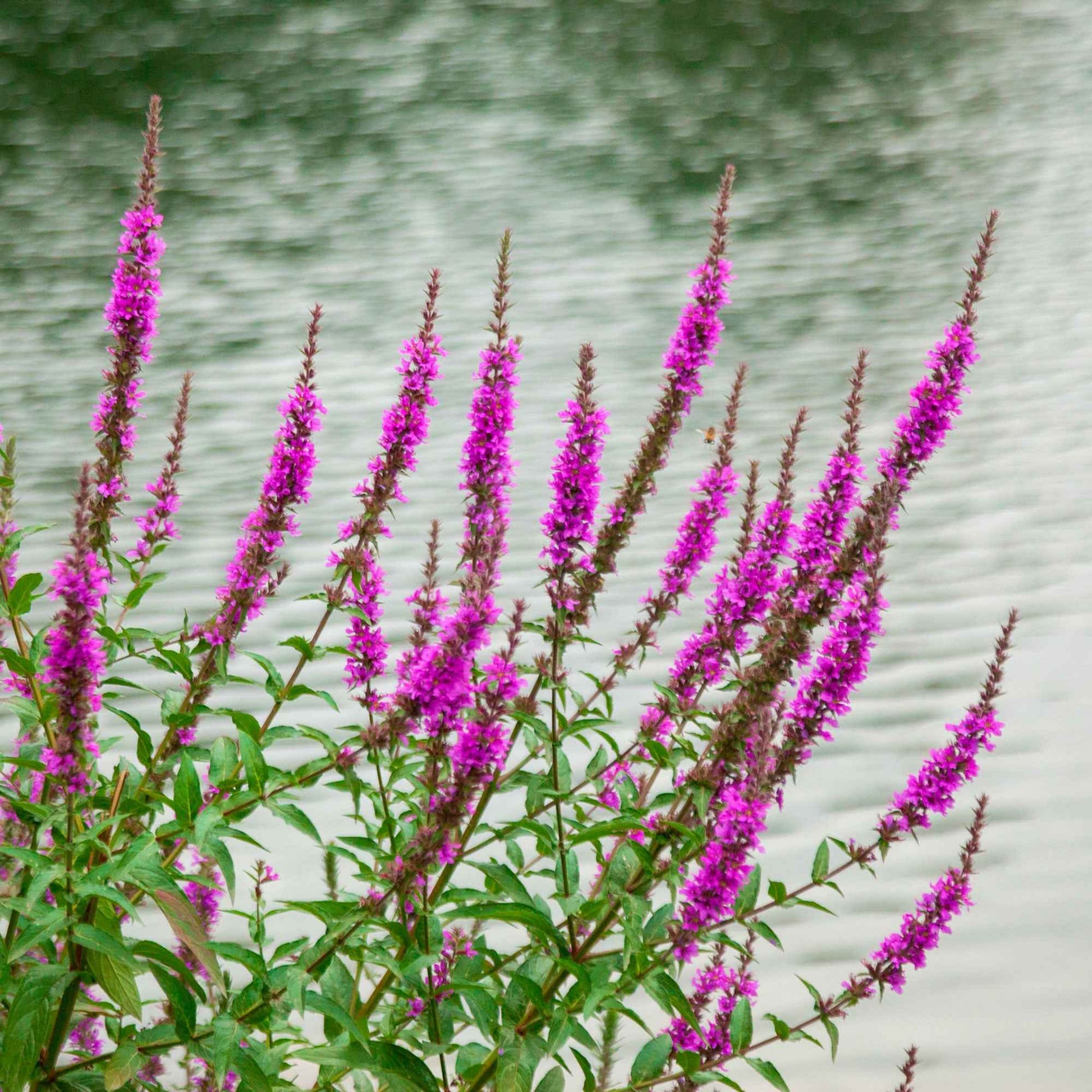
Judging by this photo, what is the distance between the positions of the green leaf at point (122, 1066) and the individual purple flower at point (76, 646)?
0.52 metres

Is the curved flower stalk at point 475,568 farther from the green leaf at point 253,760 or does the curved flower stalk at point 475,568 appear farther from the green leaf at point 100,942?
the green leaf at point 100,942

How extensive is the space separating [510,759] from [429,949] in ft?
8.93

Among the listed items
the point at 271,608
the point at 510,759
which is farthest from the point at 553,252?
the point at 510,759

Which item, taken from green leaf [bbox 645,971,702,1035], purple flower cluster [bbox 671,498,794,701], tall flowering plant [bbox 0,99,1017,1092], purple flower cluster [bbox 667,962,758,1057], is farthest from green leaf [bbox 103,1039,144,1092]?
purple flower cluster [bbox 671,498,794,701]

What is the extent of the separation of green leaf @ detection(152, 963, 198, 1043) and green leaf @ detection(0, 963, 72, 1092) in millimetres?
131

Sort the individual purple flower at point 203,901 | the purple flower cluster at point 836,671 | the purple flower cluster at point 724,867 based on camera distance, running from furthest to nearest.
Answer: the individual purple flower at point 203,901 < the purple flower cluster at point 836,671 < the purple flower cluster at point 724,867

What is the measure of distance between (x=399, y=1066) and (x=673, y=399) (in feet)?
4.17

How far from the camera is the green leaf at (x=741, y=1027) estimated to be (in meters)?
2.29

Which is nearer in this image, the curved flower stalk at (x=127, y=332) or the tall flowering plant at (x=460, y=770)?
the tall flowering plant at (x=460, y=770)

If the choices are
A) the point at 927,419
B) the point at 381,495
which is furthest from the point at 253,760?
the point at 927,419

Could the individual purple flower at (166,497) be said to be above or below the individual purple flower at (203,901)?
above

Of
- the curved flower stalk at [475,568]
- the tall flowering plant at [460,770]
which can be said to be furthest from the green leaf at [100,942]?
the curved flower stalk at [475,568]

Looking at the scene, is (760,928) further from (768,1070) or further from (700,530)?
(700,530)

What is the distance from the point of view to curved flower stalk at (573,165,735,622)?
2.49 metres
